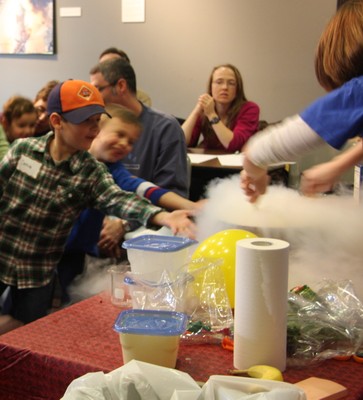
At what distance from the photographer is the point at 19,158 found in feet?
6.85

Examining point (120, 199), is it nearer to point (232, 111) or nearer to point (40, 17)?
point (232, 111)

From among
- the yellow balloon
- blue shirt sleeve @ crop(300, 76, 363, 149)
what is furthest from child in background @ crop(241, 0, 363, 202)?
the yellow balloon

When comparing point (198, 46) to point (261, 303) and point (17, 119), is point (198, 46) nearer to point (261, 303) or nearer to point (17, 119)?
point (17, 119)

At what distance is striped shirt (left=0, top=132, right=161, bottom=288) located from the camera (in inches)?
81.8

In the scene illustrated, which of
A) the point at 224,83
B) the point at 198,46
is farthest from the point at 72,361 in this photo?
the point at 198,46

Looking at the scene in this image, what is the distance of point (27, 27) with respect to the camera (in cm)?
611

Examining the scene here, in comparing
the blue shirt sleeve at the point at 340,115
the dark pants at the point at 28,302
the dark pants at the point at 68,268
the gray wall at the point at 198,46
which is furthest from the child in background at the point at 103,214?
the gray wall at the point at 198,46

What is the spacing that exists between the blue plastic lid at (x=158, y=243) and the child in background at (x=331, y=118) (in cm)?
25

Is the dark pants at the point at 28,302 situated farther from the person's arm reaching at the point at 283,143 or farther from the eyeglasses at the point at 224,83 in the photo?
the eyeglasses at the point at 224,83

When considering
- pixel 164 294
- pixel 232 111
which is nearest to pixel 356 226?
pixel 164 294

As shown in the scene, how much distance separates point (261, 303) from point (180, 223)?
72cm

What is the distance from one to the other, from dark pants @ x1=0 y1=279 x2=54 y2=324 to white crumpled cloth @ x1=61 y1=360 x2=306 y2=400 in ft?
4.48

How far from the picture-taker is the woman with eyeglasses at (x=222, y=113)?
4434 mm

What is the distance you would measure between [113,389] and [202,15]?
4927mm
